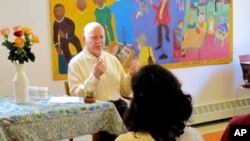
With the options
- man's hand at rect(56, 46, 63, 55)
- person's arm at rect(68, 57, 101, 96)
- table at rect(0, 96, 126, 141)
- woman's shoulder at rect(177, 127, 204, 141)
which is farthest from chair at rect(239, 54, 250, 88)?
woman's shoulder at rect(177, 127, 204, 141)

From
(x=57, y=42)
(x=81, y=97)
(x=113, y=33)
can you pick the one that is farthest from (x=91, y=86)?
(x=113, y=33)

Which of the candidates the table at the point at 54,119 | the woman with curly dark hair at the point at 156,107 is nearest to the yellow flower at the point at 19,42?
the table at the point at 54,119

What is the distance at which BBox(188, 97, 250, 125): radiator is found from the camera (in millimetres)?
5035

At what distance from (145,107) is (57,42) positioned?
238cm

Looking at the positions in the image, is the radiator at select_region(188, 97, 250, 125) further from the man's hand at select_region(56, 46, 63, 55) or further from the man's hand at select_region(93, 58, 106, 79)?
the man's hand at select_region(93, 58, 106, 79)

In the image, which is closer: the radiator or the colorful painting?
the colorful painting

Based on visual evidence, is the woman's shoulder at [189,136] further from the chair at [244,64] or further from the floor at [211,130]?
the chair at [244,64]

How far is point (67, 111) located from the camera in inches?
102

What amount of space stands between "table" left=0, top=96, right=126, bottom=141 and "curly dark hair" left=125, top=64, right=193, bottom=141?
3.25ft

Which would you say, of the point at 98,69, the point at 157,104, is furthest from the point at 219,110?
the point at 157,104

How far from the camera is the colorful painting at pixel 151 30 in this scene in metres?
3.89

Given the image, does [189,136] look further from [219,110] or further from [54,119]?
[219,110]

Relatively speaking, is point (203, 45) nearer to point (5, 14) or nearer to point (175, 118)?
point (5, 14)

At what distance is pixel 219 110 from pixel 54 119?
10.3 feet
